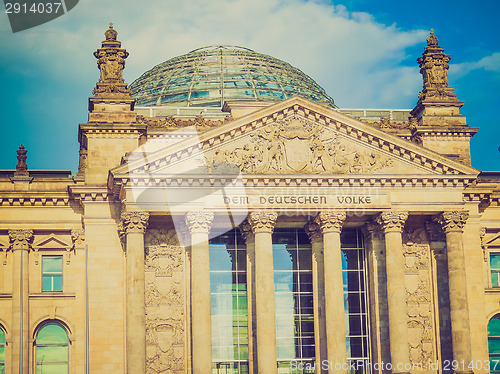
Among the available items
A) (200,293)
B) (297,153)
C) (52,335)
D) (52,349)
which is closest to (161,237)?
(200,293)

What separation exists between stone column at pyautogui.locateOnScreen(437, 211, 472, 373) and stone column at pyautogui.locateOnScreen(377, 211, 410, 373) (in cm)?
275

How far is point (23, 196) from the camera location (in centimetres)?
6328

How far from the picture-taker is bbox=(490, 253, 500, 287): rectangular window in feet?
221

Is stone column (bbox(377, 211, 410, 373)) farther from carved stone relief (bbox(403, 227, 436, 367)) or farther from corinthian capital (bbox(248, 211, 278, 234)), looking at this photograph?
corinthian capital (bbox(248, 211, 278, 234))

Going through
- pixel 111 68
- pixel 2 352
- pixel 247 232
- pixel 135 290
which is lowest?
pixel 2 352

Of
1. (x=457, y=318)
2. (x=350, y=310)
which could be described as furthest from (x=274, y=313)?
(x=457, y=318)

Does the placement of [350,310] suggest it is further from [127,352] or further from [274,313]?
[127,352]

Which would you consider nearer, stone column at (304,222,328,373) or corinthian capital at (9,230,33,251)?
stone column at (304,222,328,373)

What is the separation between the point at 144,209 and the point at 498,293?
23733 mm

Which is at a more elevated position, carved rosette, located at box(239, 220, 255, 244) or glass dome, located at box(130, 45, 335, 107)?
glass dome, located at box(130, 45, 335, 107)

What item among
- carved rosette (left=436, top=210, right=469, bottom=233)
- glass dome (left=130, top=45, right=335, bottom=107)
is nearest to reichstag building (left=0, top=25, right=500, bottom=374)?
carved rosette (left=436, top=210, right=469, bottom=233)

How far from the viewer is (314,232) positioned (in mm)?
62562

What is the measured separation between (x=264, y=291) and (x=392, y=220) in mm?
8693

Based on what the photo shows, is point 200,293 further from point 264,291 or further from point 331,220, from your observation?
point 331,220
